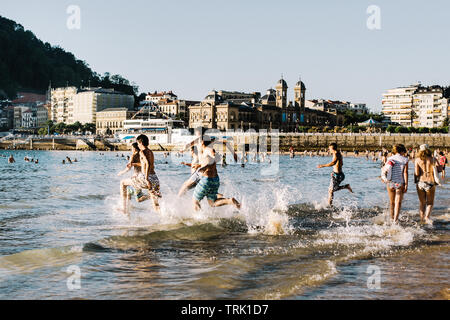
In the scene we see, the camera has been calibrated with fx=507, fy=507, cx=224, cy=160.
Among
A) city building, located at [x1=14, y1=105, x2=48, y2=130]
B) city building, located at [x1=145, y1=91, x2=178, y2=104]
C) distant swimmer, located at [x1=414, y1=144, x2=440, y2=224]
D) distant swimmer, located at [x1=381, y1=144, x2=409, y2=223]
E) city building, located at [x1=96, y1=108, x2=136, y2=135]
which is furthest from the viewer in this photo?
city building, located at [x1=14, y1=105, x2=48, y2=130]

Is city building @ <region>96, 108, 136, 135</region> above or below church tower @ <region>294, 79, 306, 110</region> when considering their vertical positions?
below

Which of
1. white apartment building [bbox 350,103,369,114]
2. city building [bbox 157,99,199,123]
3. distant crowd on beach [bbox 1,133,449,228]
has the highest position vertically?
white apartment building [bbox 350,103,369,114]

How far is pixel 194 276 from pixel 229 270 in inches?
20.4

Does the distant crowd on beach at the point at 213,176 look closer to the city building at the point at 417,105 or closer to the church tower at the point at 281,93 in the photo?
the city building at the point at 417,105

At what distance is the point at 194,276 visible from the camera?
20.6ft

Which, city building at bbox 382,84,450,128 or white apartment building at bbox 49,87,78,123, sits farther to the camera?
white apartment building at bbox 49,87,78,123

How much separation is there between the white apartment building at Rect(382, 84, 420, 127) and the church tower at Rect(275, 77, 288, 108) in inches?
1405

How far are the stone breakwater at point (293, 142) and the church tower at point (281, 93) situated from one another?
1724 inches

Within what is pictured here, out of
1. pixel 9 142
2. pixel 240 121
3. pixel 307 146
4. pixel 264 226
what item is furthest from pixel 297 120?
pixel 264 226

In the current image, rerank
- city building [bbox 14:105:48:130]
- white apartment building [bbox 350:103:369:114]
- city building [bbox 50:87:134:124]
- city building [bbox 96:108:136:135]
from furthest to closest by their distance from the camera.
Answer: white apartment building [bbox 350:103:369:114] → city building [bbox 14:105:48:130] → city building [bbox 50:87:134:124] → city building [bbox 96:108:136:135]

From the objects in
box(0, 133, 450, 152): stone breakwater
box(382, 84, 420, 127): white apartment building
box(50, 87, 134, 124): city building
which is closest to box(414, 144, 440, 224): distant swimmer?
box(0, 133, 450, 152): stone breakwater

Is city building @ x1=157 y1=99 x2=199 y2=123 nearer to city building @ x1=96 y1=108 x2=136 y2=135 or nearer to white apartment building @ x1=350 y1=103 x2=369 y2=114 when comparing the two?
city building @ x1=96 y1=108 x2=136 y2=135

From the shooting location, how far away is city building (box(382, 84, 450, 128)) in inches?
5408
